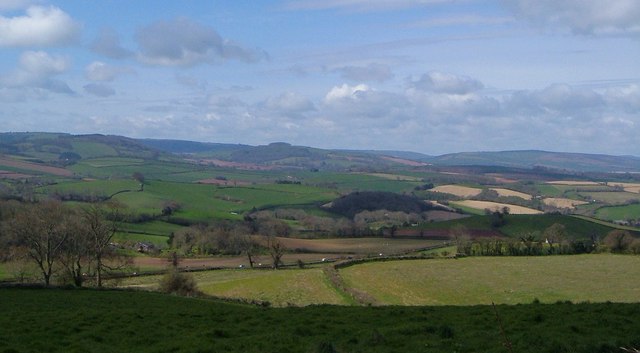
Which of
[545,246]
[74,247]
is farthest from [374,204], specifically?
[74,247]

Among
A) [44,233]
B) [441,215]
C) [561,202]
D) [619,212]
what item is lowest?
[441,215]

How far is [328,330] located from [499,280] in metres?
37.7

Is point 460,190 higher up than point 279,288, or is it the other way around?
point 460,190

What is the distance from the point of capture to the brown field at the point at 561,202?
549 ft

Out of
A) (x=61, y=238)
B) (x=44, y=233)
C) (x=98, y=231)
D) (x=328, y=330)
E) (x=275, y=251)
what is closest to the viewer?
(x=328, y=330)

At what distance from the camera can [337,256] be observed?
83.4 m

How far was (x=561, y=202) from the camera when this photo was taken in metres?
173

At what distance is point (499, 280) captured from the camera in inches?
2046

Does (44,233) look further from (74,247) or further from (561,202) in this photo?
(561,202)

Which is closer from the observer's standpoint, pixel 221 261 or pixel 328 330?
pixel 328 330

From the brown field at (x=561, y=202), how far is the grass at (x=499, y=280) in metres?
103

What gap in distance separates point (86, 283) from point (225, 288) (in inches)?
521

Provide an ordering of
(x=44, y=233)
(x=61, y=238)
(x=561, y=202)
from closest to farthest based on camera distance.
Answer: (x=44, y=233) < (x=61, y=238) < (x=561, y=202)

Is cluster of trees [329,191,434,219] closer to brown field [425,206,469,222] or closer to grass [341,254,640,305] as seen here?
brown field [425,206,469,222]
